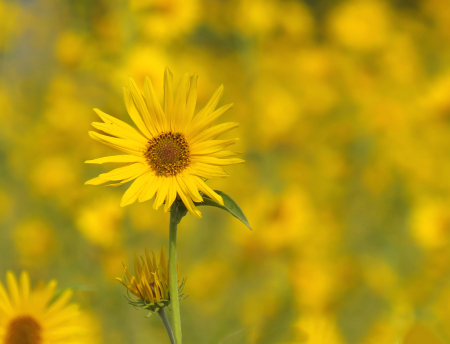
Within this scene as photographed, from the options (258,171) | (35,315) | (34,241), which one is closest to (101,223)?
(34,241)

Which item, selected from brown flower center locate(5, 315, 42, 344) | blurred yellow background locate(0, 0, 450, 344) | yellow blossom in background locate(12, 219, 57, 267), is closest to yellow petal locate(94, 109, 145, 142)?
brown flower center locate(5, 315, 42, 344)

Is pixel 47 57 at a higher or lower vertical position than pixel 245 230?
higher

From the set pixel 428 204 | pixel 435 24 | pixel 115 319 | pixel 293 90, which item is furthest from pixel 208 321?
pixel 435 24

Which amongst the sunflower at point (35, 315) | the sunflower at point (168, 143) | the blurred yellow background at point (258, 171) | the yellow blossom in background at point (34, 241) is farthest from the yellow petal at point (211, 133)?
the yellow blossom in background at point (34, 241)

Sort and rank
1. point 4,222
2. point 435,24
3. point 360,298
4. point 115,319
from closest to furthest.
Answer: point 115,319, point 360,298, point 4,222, point 435,24

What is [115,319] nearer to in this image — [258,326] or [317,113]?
[258,326]

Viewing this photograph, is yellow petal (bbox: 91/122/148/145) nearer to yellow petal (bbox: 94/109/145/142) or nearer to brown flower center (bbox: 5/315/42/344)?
yellow petal (bbox: 94/109/145/142)

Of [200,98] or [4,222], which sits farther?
[4,222]

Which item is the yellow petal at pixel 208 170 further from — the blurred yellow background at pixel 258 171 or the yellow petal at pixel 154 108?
the blurred yellow background at pixel 258 171
